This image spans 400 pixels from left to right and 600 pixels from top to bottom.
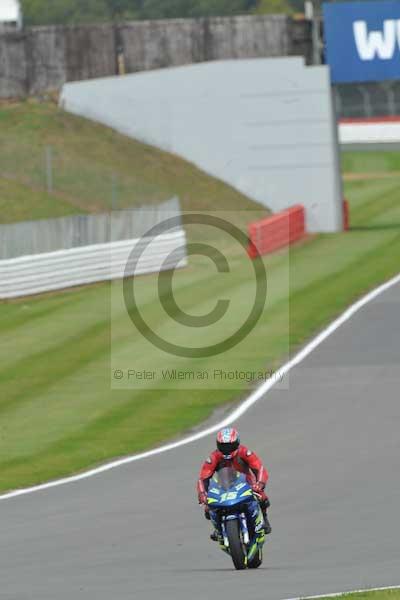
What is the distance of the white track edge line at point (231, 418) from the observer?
18.8 meters

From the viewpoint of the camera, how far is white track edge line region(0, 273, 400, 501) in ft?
61.5

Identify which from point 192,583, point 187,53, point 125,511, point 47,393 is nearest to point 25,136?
point 187,53

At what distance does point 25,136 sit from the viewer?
52906mm

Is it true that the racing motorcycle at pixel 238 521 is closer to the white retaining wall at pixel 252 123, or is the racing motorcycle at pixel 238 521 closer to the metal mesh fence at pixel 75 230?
the metal mesh fence at pixel 75 230

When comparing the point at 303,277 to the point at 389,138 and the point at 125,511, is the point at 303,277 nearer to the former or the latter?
the point at 125,511

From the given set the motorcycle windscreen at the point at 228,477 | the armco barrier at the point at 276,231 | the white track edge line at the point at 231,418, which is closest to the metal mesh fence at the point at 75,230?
the armco barrier at the point at 276,231

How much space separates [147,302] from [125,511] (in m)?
17.4

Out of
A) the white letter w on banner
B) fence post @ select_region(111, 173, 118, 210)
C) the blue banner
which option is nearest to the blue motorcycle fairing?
fence post @ select_region(111, 173, 118, 210)

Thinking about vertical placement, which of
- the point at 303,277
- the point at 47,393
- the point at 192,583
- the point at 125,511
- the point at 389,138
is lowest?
the point at 389,138

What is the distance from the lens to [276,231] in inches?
1724

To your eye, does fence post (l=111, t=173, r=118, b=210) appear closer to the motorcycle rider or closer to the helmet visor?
the motorcycle rider

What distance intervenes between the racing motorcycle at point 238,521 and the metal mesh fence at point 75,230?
71.6ft

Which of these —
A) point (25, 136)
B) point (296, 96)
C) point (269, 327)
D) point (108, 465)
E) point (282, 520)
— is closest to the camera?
point (282, 520)
